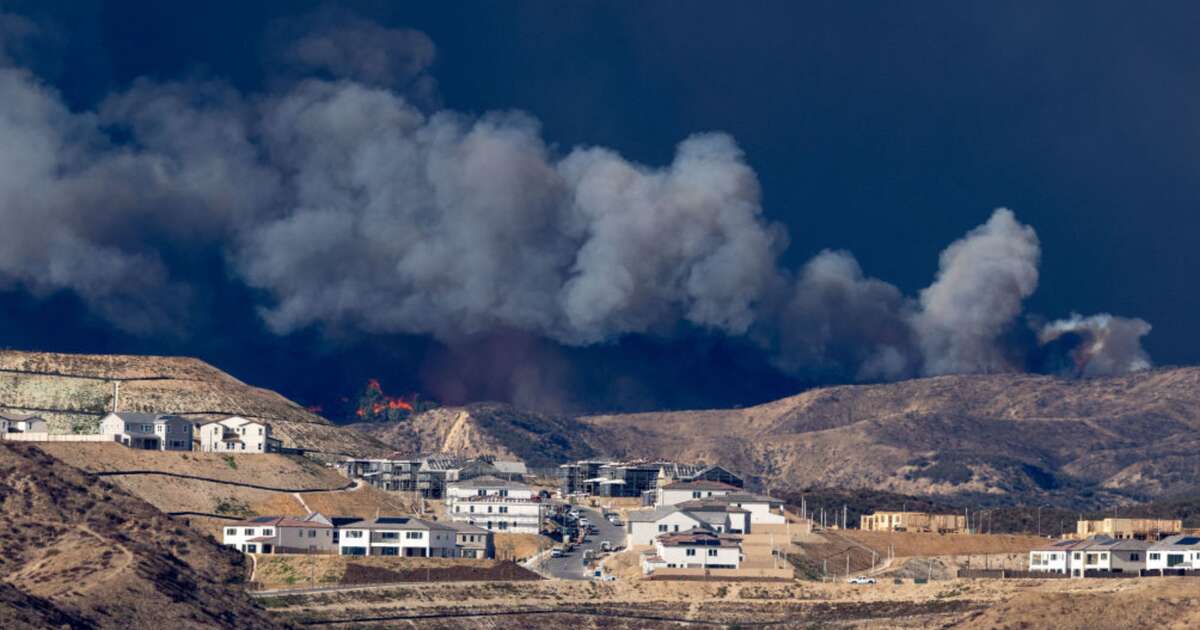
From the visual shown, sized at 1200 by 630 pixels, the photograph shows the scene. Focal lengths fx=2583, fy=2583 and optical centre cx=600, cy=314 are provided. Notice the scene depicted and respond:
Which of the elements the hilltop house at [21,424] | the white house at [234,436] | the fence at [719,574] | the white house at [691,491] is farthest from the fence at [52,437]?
the white house at [691,491]

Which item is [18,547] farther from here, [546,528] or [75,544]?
[546,528]

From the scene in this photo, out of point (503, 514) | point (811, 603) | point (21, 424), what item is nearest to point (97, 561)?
point (811, 603)

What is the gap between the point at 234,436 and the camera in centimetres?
18238

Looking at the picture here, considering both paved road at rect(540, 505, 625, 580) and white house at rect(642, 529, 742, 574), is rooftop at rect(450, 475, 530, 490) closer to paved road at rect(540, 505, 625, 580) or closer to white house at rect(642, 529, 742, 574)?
paved road at rect(540, 505, 625, 580)

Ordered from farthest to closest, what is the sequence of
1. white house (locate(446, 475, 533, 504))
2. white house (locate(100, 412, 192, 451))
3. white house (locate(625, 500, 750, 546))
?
1. white house (locate(446, 475, 533, 504))
2. white house (locate(100, 412, 192, 451))
3. white house (locate(625, 500, 750, 546))

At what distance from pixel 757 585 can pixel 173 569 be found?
36.3 m

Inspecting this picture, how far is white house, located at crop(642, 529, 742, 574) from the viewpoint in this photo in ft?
522

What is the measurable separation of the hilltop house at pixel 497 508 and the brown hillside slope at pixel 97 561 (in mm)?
31234

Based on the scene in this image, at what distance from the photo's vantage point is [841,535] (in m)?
180

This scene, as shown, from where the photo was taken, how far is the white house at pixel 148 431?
174 m

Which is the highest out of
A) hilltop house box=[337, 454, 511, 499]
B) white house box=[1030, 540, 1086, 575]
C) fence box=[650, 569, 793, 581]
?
hilltop house box=[337, 454, 511, 499]

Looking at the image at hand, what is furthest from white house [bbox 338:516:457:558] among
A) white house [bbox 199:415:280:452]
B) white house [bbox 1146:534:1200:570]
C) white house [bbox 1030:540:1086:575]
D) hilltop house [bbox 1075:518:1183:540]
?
hilltop house [bbox 1075:518:1183:540]

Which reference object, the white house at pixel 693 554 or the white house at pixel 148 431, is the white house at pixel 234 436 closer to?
the white house at pixel 148 431

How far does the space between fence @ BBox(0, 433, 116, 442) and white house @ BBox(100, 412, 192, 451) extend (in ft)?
3.30
